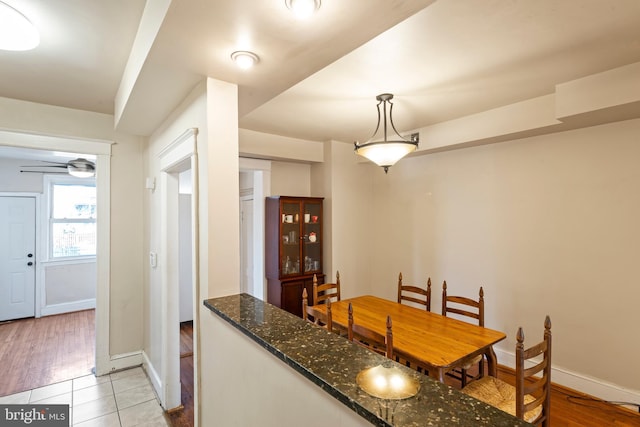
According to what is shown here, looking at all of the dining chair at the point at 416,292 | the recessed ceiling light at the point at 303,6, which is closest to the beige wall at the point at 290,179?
the dining chair at the point at 416,292

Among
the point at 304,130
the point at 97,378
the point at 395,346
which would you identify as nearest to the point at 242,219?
the point at 304,130

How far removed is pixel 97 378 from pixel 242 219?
2.38 m

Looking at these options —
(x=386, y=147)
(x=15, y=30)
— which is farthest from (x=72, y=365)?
(x=386, y=147)

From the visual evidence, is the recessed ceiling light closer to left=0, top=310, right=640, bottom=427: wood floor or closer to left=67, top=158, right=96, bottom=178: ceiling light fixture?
left=0, top=310, right=640, bottom=427: wood floor

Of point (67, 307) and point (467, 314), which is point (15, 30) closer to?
point (467, 314)

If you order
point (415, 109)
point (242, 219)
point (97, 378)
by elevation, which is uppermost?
point (415, 109)

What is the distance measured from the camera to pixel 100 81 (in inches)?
88.9

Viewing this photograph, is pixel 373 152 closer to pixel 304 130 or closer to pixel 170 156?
pixel 304 130

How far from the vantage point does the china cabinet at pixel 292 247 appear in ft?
12.1

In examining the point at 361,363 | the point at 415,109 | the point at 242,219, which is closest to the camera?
the point at 361,363

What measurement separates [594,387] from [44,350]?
558cm

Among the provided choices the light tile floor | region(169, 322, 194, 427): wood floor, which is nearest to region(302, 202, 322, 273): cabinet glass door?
region(169, 322, 194, 427): wood floor

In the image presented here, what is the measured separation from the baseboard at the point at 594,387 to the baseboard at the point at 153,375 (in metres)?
3.44

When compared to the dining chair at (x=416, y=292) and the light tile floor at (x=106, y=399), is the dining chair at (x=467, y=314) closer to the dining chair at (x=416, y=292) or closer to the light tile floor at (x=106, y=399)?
the dining chair at (x=416, y=292)
